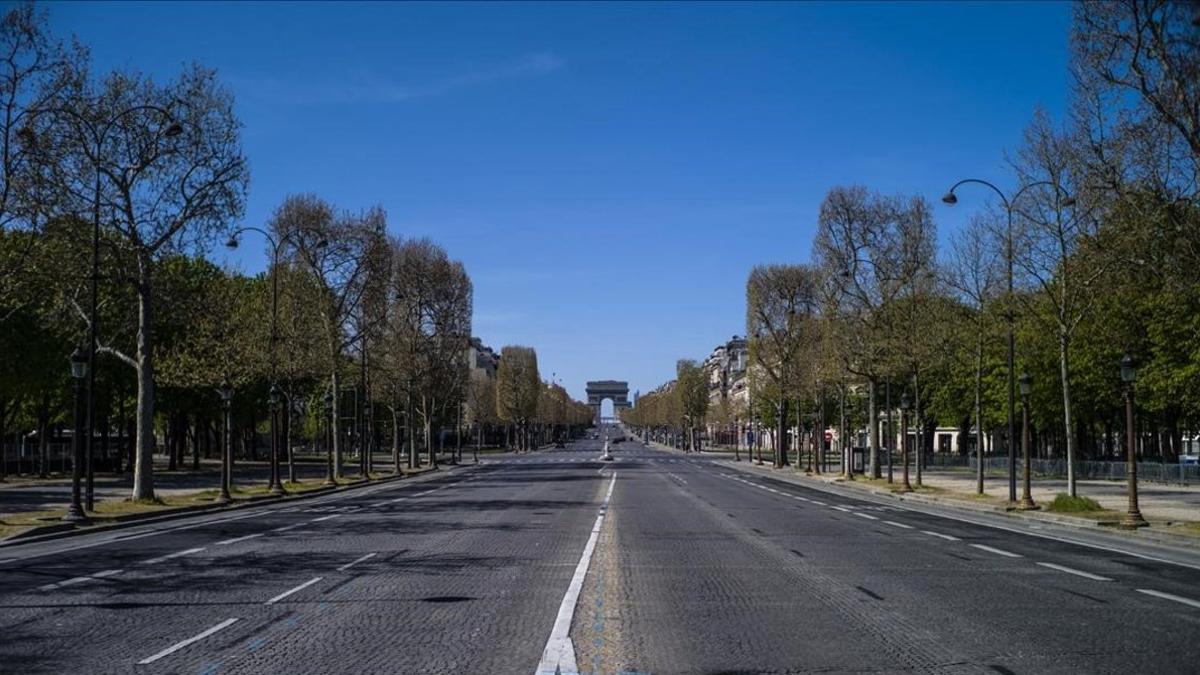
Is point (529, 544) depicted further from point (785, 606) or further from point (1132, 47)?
point (1132, 47)

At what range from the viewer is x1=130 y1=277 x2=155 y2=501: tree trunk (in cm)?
3406

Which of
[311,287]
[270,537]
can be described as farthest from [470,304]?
[270,537]

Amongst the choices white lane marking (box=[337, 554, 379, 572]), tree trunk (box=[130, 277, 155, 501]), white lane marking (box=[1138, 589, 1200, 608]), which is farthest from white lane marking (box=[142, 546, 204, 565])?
white lane marking (box=[1138, 589, 1200, 608])

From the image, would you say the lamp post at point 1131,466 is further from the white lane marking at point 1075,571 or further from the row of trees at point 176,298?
the row of trees at point 176,298

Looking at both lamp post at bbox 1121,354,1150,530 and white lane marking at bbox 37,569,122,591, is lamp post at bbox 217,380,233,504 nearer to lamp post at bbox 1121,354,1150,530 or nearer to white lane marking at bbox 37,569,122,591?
white lane marking at bbox 37,569,122,591

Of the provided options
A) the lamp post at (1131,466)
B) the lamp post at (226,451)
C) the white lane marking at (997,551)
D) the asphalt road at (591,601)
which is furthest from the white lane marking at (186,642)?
the lamp post at (226,451)

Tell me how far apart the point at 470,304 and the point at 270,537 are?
5809 centimetres

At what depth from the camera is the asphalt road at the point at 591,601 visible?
9.90 meters

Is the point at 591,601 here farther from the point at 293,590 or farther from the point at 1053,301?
the point at 1053,301

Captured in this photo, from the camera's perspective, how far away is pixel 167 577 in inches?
637

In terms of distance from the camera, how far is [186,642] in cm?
1072

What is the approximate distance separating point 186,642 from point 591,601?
16.3 ft

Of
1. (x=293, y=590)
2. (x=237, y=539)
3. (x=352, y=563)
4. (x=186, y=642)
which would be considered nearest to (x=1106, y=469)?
(x=237, y=539)

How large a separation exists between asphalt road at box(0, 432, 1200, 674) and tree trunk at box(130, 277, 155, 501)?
859cm
